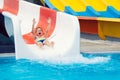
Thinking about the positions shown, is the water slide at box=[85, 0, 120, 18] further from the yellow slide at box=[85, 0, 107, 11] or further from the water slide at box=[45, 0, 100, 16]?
the water slide at box=[45, 0, 100, 16]

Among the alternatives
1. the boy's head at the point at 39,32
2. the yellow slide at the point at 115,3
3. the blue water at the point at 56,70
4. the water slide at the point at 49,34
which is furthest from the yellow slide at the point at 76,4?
the blue water at the point at 56,70

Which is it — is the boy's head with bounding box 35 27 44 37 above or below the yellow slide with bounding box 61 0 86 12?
below

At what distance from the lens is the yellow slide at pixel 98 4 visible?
365 inches

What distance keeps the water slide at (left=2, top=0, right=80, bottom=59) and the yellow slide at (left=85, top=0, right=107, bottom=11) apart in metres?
2.61

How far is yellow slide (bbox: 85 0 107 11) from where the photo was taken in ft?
30.4

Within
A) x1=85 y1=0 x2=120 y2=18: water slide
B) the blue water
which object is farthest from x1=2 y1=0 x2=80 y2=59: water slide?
x1=85 y1=0 x2=120 y2=18: water slide

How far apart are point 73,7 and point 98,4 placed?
0.86 meters

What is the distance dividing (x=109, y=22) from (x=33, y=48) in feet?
8.89

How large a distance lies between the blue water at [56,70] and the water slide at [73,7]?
3.25 m

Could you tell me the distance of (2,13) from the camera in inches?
267

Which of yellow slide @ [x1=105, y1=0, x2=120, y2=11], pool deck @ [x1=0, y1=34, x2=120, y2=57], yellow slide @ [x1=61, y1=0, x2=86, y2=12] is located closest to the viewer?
pool deck @ [x1=0, y1=34, x2=120, y2=57]

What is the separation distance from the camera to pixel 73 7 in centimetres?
1009

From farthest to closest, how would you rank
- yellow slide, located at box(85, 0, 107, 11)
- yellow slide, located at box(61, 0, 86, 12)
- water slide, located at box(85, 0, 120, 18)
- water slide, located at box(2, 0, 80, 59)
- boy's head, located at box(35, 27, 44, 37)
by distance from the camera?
yellow slide, located at box(61, 0, 86, 12), yellow slide, located at box(85, 0, 107, 11), water slide, located at box(85, 0, 120, 18), boy's head, located at box(35, 27, 44, 37), water slide, located at box(2, 0, 80, 59)

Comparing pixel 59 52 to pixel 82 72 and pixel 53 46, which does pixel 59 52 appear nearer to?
pixel 53 46
